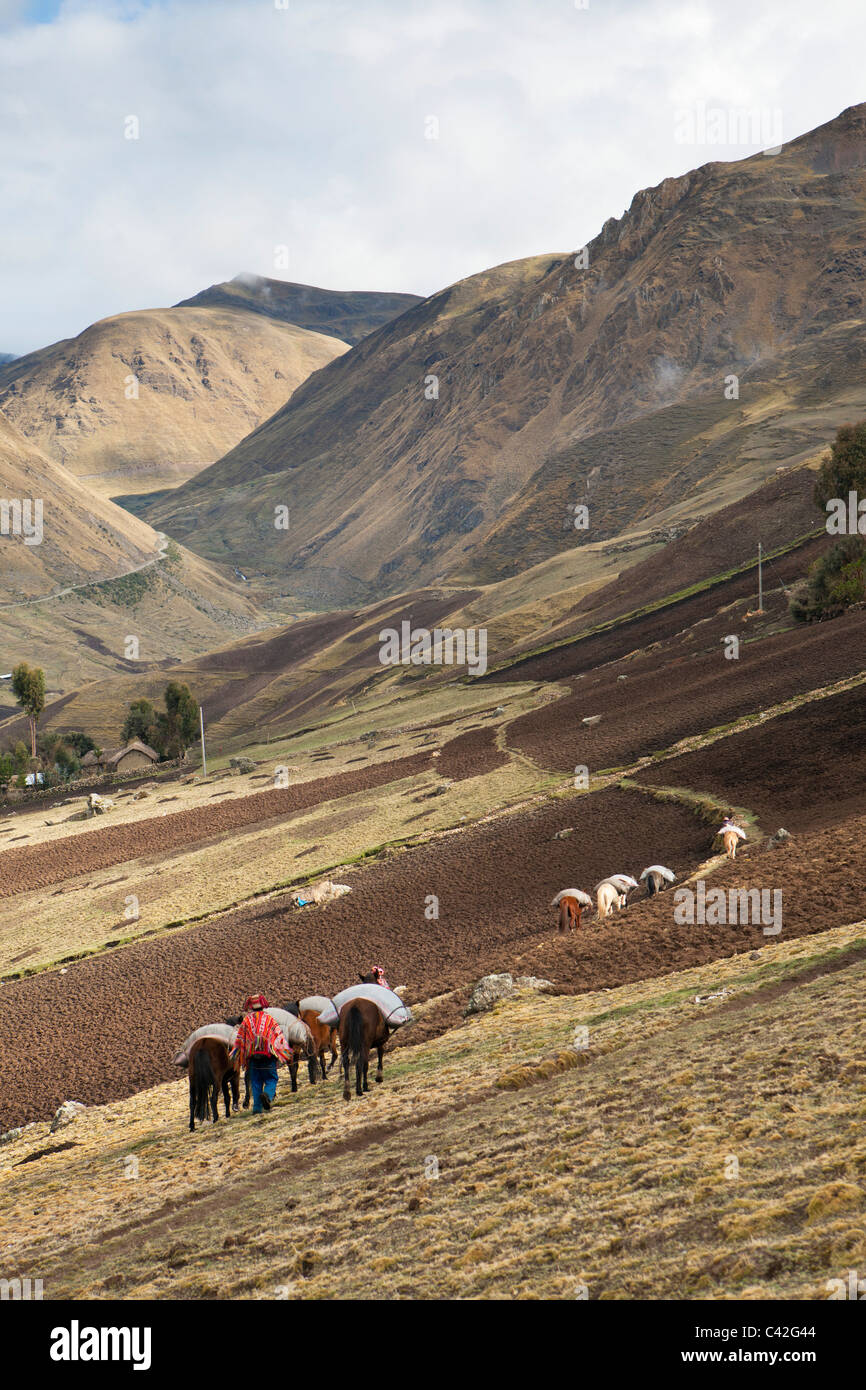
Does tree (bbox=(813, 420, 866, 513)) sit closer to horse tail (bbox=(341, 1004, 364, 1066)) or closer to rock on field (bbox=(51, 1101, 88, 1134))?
horse tail (bbox=(341, 1004, 364, 1066))

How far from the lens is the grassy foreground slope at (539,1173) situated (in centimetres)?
863

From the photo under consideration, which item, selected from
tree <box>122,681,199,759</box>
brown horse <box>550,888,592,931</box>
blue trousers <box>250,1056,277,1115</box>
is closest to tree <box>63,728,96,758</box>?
tree <box>122,681,199,759</box>

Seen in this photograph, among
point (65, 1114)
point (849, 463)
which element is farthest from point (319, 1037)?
point (849, 463)

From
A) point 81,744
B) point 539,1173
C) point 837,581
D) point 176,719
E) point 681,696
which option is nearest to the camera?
point 539,1173

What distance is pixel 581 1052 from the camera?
15422 mm

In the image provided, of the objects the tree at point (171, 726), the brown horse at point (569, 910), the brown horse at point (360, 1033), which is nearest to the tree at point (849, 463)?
the brown horse at point (569, 910)

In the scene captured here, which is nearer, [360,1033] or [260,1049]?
[360,1033]

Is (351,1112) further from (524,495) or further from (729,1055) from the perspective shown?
(524,495)

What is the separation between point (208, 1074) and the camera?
17156 millimetres

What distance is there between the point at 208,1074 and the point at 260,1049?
0.95 m

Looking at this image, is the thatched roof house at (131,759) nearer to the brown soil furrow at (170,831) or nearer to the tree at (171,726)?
the tree at (171,726)

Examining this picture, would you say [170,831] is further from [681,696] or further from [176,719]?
[176,719]

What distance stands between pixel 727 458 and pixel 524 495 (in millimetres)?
44808
